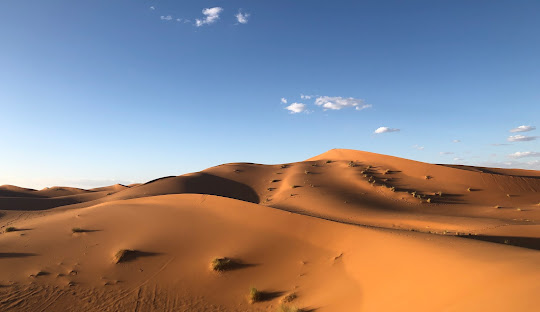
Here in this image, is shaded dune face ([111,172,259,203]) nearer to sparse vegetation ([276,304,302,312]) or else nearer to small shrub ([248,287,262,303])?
small shrub ([248,287,262,303])

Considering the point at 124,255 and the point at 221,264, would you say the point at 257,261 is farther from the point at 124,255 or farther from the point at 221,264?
the point at 124,255

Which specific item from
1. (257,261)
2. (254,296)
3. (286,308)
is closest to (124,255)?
(257,261)

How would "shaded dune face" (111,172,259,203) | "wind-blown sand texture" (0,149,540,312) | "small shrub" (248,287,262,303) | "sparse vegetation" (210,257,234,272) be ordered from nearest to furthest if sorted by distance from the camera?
"wind-blown sand texture" (0,149,540,312)
"small shrub" (248,287,262,303)
"sparse vegetation" (210,257,234,272)
"shaded dune face" (111,172,259,203)

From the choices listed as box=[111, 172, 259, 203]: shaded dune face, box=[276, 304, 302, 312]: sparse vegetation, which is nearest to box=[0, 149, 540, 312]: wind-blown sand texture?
box=[276, 304, 302, 312]: sparse vegetation

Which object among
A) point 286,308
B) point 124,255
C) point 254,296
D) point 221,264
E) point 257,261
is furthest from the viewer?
point 124,255

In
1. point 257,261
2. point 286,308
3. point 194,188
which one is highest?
point 194,188

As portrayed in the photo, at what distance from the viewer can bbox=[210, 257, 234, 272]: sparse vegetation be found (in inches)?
395

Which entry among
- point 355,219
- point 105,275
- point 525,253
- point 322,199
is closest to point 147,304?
point 105,275

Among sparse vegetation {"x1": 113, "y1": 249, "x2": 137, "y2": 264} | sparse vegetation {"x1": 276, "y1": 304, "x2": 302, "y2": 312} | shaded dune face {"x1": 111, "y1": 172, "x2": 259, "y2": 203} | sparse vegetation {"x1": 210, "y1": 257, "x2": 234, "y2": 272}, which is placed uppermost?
shaded dune face {"x1": 111, "y1": 172, "x2": 259, "y2": 203}

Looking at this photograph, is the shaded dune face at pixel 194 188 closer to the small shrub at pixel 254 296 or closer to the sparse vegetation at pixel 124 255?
the sparse vegetation at pixel 124 255

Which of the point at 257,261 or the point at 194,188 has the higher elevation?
the point at 194,188

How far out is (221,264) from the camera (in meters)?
10.1

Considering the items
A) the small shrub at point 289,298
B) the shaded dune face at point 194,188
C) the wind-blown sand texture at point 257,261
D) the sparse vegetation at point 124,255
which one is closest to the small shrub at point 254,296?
the wind-blown sand texture at point 257,261

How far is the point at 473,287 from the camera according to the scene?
5527 mm
